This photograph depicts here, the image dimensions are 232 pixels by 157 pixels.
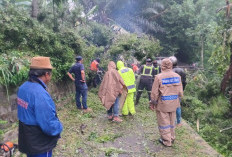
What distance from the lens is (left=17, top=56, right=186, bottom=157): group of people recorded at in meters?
2.61

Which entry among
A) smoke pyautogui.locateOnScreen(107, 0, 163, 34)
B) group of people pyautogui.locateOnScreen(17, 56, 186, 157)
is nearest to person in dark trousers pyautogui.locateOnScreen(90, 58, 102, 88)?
group of people pyautogui.locateOnScreen(17, 56, 186, 157)

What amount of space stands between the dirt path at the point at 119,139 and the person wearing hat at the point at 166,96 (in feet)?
1.71

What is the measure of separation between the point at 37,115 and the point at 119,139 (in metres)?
3.33

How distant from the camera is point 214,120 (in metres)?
8.62

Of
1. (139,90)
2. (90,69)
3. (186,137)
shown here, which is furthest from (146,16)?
(186,137)

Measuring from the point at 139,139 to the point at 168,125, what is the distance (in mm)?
1038

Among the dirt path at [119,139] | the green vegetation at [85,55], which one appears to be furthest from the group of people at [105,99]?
the green vegetation at [85,55]

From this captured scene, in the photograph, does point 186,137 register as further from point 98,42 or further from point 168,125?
point 98,42

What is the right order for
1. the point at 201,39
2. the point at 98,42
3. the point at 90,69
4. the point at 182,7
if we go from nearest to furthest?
the point at 90,69 < the point at 98,42 < the point at 201,39 < the point at 182,7

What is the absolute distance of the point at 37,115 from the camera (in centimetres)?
255

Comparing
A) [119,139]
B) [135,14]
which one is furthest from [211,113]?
[135,14]

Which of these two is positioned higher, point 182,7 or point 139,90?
point 182,7

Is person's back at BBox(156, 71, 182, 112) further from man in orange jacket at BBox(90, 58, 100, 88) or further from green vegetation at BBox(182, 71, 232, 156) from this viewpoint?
man in orange jacket at BBox(90, 58, 100, 88)

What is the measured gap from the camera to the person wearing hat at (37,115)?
8.41 feet
